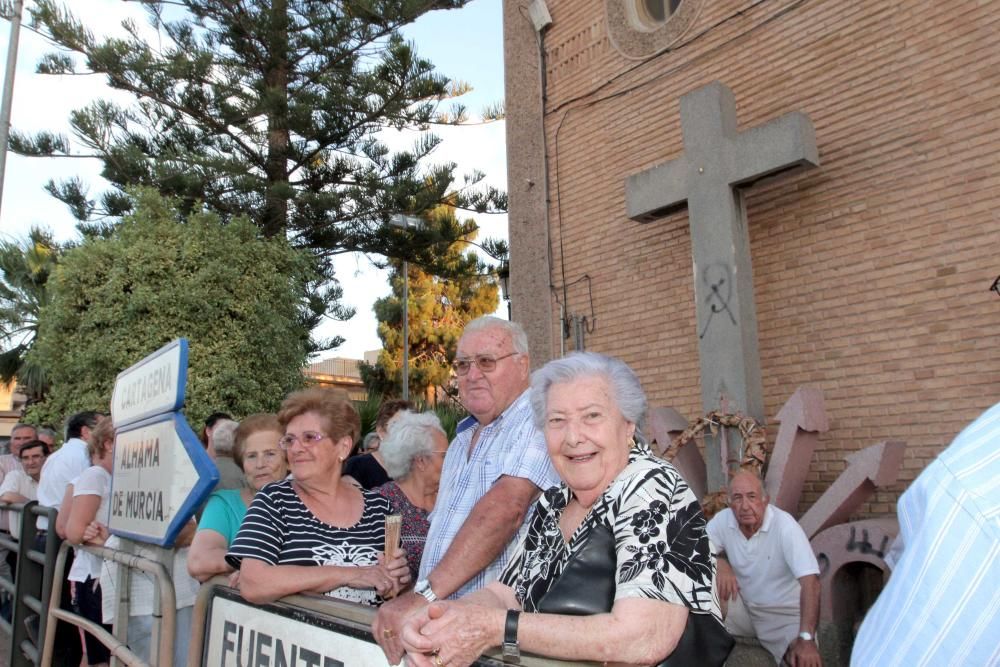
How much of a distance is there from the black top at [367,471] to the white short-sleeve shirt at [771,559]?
198 cm

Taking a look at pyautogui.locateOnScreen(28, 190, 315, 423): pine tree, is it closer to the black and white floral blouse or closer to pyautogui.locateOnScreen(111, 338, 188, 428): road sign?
pyautogui.locateOnScreen(111, 338, 188, 428): road sign

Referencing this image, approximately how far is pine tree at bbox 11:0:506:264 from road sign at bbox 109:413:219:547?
13.2 metres

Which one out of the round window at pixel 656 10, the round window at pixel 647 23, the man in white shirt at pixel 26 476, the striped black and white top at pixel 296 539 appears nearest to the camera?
the striped black and white top at pixel 296 539

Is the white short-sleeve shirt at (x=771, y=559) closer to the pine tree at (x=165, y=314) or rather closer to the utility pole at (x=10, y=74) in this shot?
the pine tree at (x=165, y=314)

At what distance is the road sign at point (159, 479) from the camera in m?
2.37

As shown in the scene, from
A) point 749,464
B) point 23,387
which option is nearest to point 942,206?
point 749,464

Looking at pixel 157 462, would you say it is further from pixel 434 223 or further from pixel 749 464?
pixel 434 223

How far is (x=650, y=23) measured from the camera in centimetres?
780

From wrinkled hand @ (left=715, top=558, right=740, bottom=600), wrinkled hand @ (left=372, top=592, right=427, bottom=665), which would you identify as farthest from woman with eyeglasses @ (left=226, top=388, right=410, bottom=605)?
wrinkled hand @ (left=715, top=558, right=740, bottom=600)

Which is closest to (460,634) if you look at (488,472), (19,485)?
(488,472)

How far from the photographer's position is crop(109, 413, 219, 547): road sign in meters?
2.37

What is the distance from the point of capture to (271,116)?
1627 centimetres

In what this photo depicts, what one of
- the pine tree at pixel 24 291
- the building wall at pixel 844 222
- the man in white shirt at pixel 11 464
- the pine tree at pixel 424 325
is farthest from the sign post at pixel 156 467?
the pine tree at pixel 424 325

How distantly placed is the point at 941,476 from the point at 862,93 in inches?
234
